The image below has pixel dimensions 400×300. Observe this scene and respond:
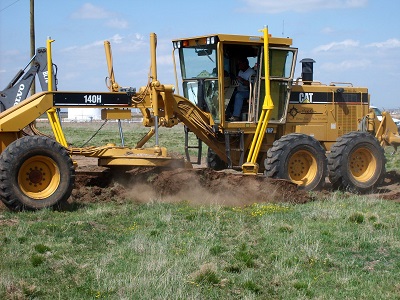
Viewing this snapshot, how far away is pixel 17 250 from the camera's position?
8.23 m

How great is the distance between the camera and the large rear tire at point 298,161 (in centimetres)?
1340

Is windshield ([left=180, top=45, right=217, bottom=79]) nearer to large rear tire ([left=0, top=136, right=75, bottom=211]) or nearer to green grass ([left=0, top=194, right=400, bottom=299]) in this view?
green grass ([left=0, top=194, right=400, bottom=299])

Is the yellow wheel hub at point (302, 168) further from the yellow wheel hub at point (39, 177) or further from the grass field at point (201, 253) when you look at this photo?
the yellow wheel hub at point (39, 177)

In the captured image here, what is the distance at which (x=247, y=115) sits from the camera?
14.3 metres

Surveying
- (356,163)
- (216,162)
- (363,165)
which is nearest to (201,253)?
(356,163)

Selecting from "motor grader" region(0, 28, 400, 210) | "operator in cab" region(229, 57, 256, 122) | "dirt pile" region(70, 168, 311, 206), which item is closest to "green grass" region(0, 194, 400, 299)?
"dirt pile" region(70, 168, 311, 206)

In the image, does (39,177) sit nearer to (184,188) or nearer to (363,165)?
(184,188)

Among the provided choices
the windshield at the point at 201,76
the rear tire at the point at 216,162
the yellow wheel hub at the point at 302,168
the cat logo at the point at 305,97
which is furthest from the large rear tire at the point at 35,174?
the cat logo at the point at 305,97

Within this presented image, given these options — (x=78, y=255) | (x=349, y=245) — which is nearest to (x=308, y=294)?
(x=349, y=245)

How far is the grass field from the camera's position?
6.84 m

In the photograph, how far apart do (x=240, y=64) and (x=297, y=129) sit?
6.49 ft

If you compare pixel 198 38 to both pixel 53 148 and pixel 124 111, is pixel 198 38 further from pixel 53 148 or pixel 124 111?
pixel 53 148

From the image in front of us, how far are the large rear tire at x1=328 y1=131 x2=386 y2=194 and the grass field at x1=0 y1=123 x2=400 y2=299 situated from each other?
98.6 inches

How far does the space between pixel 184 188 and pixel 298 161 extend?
8.85 feet
